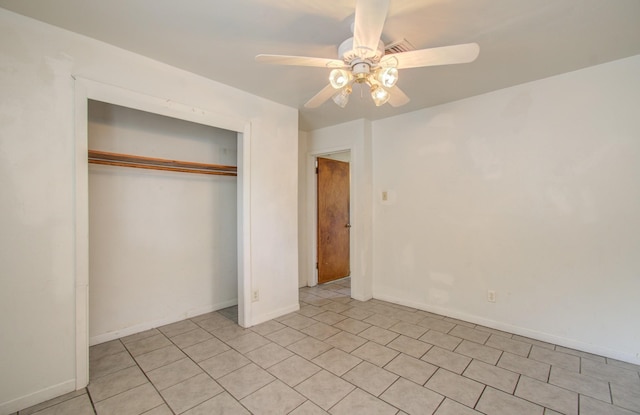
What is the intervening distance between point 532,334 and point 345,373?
1.90m

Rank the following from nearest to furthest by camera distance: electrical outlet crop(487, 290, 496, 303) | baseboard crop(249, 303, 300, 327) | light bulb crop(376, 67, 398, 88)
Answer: light bulb crop(376, 67, 398, 88) < electrical outlet crop(487, 290, 496, 303) < baseboard crop(249, 303, 300, 327)

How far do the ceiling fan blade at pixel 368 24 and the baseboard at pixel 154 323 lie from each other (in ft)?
10.2

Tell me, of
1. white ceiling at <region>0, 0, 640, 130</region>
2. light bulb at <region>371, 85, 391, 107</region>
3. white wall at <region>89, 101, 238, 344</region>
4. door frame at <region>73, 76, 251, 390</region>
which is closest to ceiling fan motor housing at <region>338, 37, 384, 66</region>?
light bulb at <region>371, 85, 391, 107</region>

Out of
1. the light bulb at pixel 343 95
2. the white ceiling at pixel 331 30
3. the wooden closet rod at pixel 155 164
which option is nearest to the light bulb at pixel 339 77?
the light bulb at pixel 343 95

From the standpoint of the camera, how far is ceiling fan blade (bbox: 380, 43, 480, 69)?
1397 mm

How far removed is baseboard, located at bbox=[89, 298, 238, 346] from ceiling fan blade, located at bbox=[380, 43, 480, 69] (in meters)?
3.15

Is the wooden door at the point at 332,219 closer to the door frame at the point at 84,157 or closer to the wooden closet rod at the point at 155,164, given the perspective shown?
the wooden closet rod at the point at 155,164

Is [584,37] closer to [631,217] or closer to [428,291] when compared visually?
[631,217]

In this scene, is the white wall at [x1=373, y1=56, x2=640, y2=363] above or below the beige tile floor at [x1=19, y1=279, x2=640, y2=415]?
above

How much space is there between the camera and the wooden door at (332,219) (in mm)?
4578

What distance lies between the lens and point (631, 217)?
226 cm

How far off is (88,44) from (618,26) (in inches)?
143

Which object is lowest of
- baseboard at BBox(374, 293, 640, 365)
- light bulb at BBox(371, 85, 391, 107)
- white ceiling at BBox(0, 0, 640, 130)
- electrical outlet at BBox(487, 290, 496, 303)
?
baseboard at BBox(374, 293, 640, 365)

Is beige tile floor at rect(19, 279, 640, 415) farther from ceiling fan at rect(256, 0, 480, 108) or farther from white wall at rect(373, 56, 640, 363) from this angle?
ceiling fan at rect(256, 0, 480, 108)
